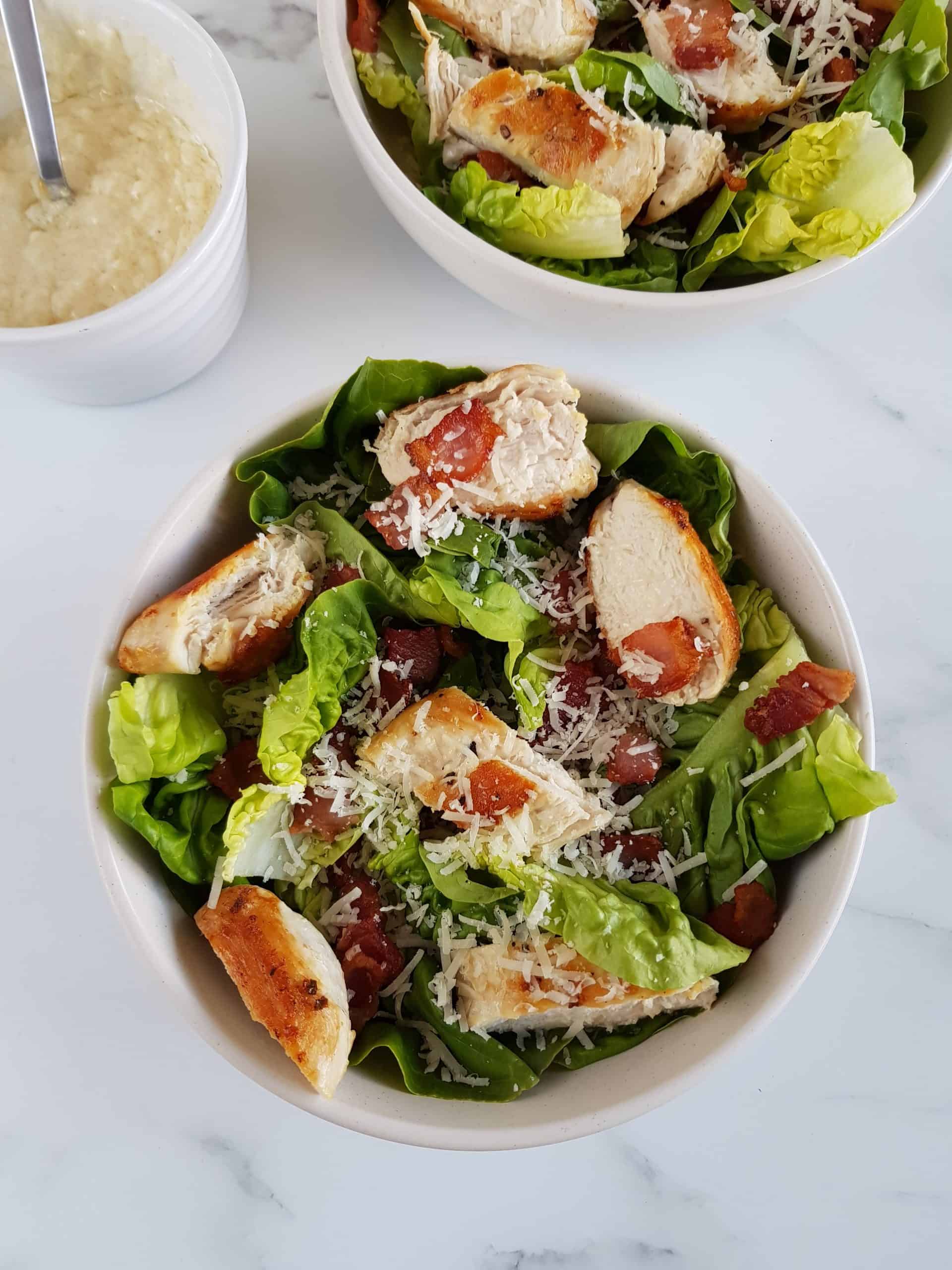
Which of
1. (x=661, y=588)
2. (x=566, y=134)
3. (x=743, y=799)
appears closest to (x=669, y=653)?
(x=661, y=588)

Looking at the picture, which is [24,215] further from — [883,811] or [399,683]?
[883,811]

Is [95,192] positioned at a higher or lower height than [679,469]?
higher

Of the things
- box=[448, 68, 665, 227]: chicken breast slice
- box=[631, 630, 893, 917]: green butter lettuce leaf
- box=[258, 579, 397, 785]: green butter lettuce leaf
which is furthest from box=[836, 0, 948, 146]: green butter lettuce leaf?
box=[258, 579, 397, 785]: green butter lettuce leaf

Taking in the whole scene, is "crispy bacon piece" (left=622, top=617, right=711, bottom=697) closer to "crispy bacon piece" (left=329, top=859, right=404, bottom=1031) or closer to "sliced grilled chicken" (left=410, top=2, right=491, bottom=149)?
"crispy bacon piece" (left=329, top=859, right=404, bottom=1031)

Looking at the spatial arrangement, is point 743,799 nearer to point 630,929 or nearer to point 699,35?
point 630,929

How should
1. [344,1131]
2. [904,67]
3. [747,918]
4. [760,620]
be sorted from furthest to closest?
[344,1131] → [904,67] → [760,620] → [747,918]

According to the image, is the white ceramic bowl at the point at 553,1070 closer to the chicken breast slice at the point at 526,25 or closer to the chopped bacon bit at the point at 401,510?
the chopped bacon bit at the point at 401,510
